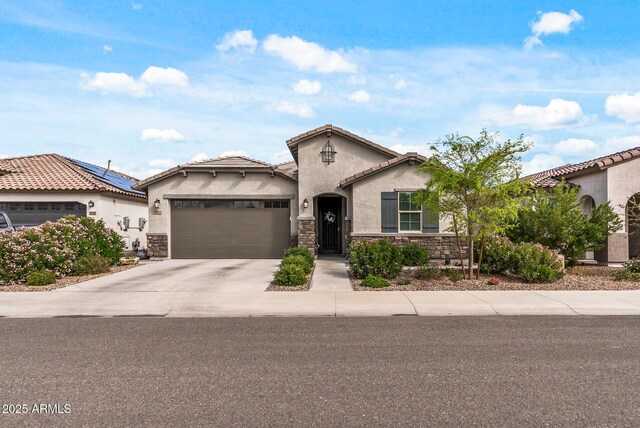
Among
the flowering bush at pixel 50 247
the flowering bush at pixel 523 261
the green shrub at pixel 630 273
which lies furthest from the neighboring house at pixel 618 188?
the flowering bush at pixel 50 247

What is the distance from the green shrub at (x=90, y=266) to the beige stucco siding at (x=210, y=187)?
4.88 m

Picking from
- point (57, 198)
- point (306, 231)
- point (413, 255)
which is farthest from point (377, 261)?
point (57, 198)

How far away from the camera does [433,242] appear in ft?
56.7

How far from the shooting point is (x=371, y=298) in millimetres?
9828

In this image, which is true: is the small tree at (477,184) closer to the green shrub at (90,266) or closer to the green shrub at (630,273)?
the green shrub at (630,273)

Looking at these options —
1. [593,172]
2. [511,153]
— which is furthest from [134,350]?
[593,172]

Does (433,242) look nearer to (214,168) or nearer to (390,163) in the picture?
(390,163)

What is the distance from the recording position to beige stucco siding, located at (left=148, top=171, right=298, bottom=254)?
62.6 feet

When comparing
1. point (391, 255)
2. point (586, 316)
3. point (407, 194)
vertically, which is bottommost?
point (586, 316)

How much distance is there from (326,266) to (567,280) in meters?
7.91

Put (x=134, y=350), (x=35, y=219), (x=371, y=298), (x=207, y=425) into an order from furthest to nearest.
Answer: (x=35, y=219), (x=371, y=298), (x=134, y=350), (x=207, y=425)

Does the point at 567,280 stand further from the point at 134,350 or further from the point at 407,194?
the point at 134,350

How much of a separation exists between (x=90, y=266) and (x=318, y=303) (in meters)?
8.64

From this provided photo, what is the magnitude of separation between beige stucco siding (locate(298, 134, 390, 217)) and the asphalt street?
11299 mm
